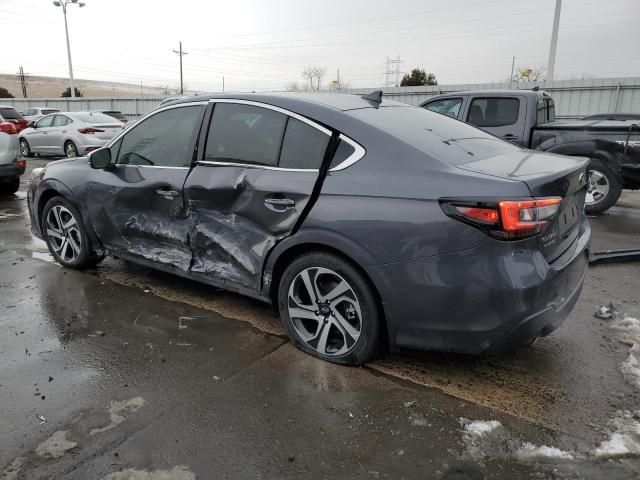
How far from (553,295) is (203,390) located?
2.06 meters

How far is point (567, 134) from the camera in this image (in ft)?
24.7

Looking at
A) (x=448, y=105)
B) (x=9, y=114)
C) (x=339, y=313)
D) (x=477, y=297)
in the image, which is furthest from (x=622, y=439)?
(x=9, y=114)

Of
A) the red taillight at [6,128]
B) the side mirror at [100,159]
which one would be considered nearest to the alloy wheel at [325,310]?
the side mirror at [100,159]

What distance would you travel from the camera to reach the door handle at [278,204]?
10.6 feet

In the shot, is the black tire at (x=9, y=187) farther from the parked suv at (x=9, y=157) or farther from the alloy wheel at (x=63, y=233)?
the alloy wheel at (x=63, y=233)

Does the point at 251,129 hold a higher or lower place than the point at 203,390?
higher

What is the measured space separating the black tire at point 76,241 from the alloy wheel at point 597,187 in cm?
699

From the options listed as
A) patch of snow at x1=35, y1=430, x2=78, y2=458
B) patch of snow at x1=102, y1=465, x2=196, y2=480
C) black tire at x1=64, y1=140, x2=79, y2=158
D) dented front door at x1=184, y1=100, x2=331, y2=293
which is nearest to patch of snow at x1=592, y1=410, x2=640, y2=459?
patch of snow at x1=102, y1=465, x2=196, y2=480

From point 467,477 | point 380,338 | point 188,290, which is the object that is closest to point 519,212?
point 380,338

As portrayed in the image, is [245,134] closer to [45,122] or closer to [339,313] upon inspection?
[339,313]

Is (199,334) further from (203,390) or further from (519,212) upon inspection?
(519,212)

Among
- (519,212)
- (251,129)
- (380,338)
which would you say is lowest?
(380,338)

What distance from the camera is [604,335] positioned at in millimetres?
3723

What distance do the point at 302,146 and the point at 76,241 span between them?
2910 mm
